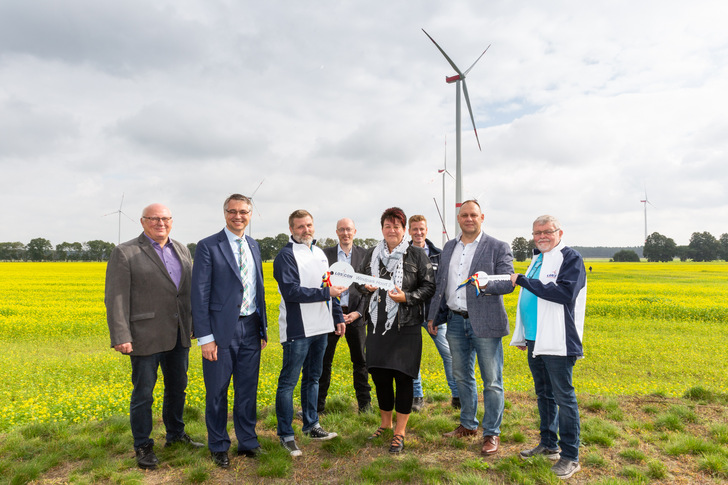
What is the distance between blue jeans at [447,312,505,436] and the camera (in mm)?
4977

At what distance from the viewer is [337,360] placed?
10.7 metres

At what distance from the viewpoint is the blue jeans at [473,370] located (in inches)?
196

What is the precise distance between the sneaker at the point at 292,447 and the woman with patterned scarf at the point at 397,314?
106cm

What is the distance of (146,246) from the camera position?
4.82 meters

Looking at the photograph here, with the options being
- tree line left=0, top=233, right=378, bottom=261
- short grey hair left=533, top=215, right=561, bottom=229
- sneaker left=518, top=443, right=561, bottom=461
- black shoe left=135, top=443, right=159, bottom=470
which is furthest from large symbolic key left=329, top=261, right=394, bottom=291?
tree line left=0, top=233, right=378, bottom=261

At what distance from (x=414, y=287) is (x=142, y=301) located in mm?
3027

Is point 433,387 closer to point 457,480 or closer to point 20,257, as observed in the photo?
point 457,480

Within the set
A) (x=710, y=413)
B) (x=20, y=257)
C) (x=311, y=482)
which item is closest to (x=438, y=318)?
(x=311, y=482)

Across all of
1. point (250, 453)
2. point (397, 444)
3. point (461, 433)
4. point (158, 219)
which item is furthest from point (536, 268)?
point (158, 219)

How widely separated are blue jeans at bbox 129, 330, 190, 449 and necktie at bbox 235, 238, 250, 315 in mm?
874

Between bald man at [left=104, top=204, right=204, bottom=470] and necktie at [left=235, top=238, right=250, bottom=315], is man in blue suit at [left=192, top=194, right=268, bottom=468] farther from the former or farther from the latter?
bald man at [left=104, top=204, right=204, bottom=470]

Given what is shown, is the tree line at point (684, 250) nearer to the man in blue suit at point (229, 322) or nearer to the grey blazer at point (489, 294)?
the grey blazer at point (489, 294)

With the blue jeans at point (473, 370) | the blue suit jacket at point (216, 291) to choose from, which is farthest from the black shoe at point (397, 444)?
the blue suit jacket at point (216, 291)

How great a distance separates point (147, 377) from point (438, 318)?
339cm
